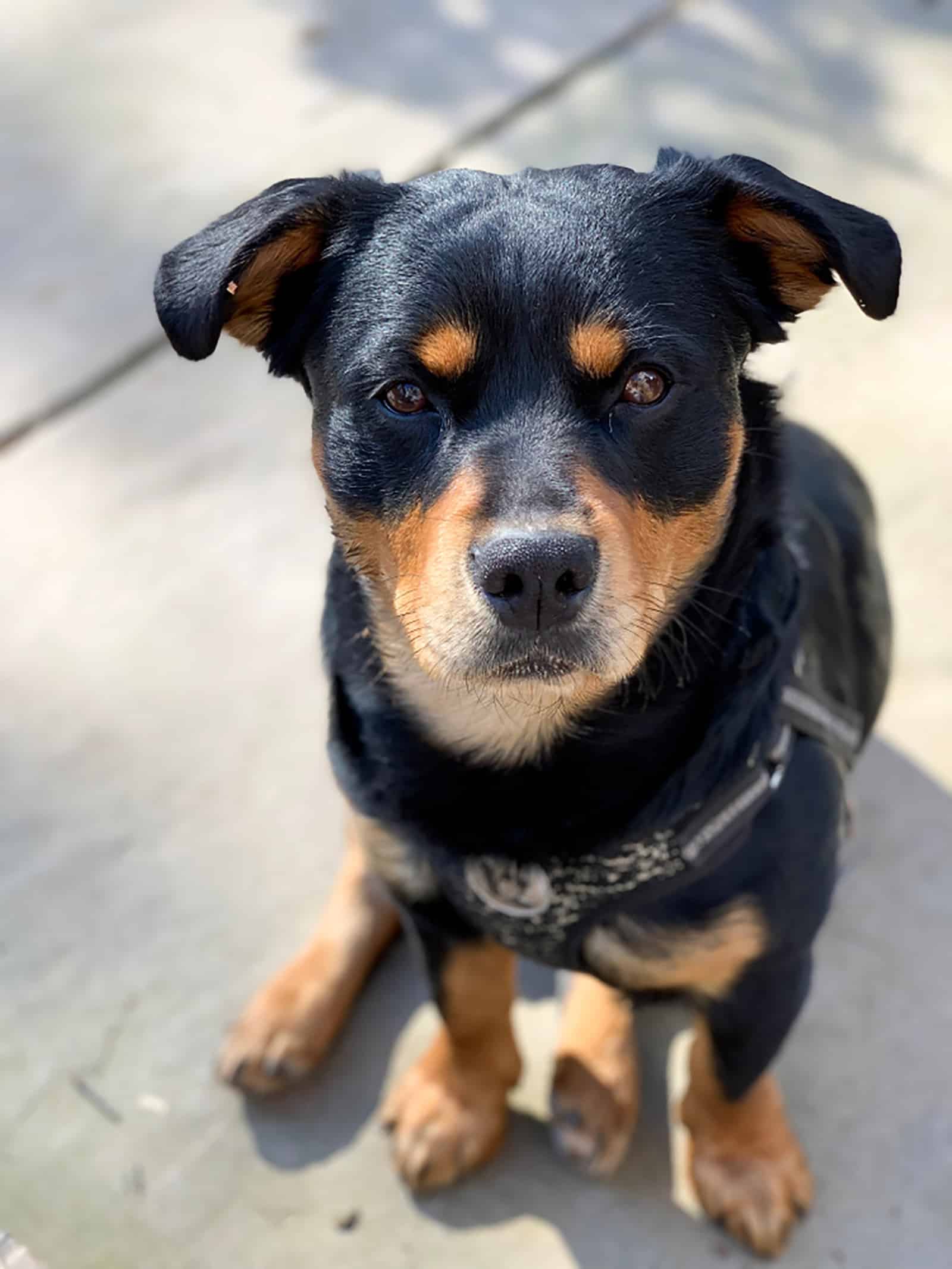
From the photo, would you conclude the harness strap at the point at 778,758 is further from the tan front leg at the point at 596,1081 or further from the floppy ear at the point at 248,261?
the floppy ear at the point at 248,261

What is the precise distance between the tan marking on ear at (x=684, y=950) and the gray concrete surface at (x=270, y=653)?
1.91 feet

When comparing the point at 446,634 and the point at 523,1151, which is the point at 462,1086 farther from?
the point at 446,634

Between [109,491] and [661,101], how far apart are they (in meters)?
2.32

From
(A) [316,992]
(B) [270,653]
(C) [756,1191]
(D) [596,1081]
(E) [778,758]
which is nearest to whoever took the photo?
(E) [778,758]

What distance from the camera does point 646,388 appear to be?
187 centimetres

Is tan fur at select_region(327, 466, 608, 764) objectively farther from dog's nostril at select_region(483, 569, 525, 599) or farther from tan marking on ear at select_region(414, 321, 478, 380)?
tan marking on ear at select_region(414, 321, 478, 380)

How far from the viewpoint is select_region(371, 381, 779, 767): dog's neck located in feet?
6.66

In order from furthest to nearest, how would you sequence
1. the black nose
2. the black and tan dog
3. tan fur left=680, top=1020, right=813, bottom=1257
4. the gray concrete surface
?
the gray concrete surface < tan fur left=680, top=1020, right=813, bottom=1257 < the black and tan dog < the black nose

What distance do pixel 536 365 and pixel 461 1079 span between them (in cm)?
140

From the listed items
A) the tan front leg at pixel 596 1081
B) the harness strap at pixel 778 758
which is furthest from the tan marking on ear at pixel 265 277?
the tan front leg at pixel 596 1081

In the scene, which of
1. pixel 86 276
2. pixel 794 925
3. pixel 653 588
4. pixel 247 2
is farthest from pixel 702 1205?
pixel 247 2

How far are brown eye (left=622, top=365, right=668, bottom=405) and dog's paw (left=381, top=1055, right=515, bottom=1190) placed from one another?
1351 millimetres

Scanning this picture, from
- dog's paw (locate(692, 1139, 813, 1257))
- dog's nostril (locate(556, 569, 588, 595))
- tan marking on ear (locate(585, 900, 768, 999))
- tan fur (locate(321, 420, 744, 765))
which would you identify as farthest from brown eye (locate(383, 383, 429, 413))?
dog's paw (locate(692, 1139, 813, 1257))

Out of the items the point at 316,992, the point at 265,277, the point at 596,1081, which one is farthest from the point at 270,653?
the point at 265,277
